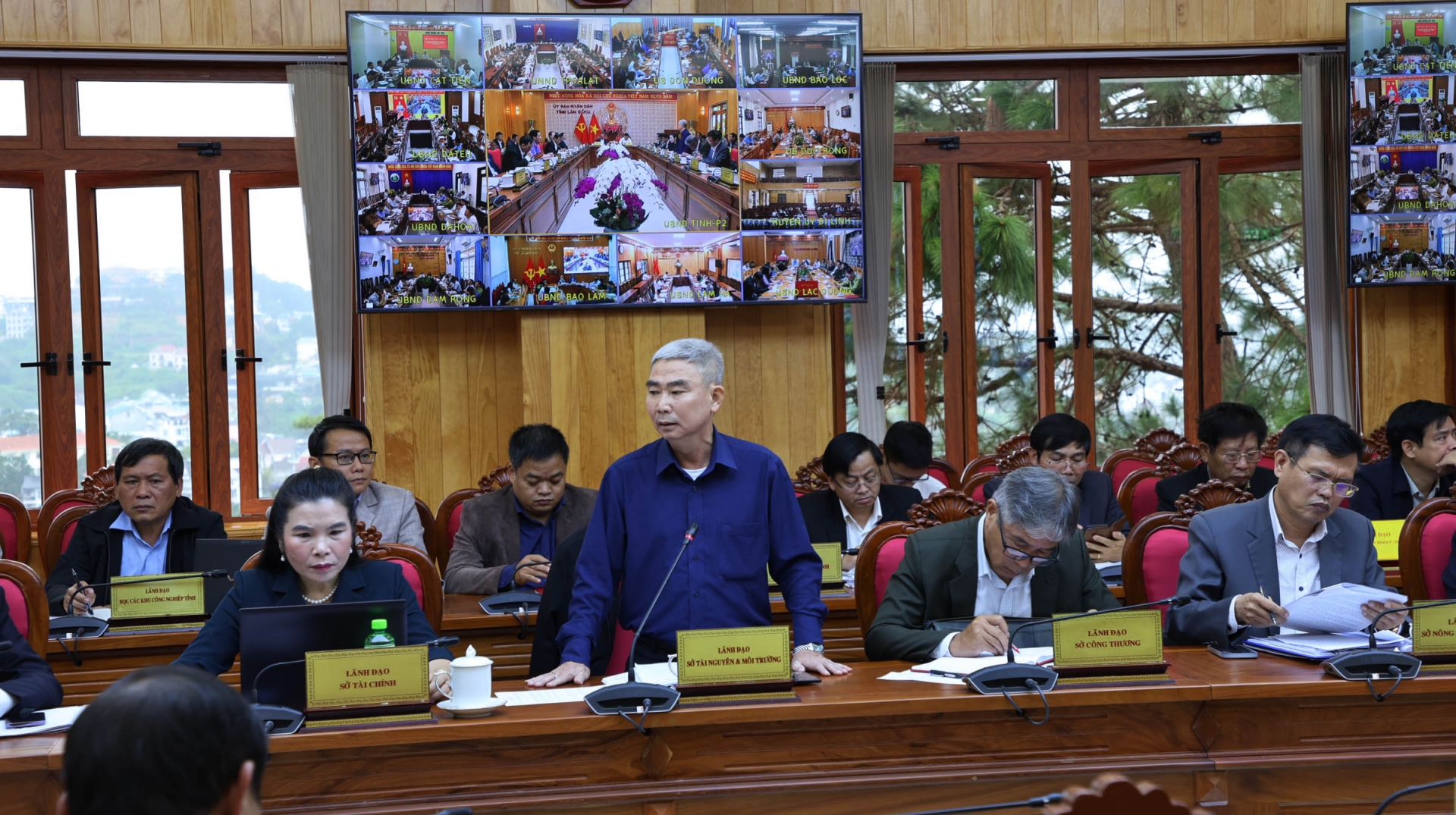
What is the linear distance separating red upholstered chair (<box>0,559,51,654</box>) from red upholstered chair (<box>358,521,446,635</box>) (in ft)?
2.40

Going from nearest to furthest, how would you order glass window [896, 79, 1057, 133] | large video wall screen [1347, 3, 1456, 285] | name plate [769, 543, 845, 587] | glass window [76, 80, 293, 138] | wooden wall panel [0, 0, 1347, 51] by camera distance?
1. name plate [769, 543, 845, 587]
2. wooden wall panel [0, 0, 1347, 51]
3. glass window [76, 80, 293, 138]
4. large video wall screen [1347, 3, 1456, 285]
5. glass window [896, 79, 1057, 133]

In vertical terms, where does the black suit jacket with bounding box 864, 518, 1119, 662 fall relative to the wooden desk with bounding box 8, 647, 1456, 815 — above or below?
above

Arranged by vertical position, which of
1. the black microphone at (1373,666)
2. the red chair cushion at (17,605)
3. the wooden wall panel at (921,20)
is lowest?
the black microphone at (1373,666)

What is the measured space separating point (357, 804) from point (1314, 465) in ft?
6.79

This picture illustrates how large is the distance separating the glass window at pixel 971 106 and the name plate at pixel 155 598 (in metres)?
4.55

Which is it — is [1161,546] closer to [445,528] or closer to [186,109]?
[445,528]

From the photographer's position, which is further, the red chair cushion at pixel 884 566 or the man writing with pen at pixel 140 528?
the man writing with pen at pixel 140 528

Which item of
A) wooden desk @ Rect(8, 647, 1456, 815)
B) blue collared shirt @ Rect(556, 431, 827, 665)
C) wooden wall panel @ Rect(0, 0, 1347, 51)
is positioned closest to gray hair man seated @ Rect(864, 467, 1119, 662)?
blue collared shirt @ Rect(556, 431, 827, 665)

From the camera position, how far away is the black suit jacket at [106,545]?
406 centimetres

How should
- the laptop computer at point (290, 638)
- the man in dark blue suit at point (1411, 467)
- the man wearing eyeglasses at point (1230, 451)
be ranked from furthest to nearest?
the man wearing eyeglasses at point (1230, 451) < the man in dark blue suit at point (1411, 467) < the laptop computer at point (290, 638)

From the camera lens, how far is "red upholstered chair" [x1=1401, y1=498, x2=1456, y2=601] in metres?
3.42

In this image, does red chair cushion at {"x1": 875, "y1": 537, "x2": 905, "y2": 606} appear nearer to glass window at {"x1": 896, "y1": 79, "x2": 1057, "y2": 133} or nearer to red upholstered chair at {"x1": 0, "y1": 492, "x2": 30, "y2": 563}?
red upholstered chair at {"x1": 0, "y1": 492, "x2": 30, "y2": 563}

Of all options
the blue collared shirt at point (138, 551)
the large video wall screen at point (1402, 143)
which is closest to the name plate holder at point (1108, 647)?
Answer: the blue collared shirt at point (138, 551)

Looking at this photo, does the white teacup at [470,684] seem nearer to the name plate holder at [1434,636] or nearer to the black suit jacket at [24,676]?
the black suit jacket at [24,676]
